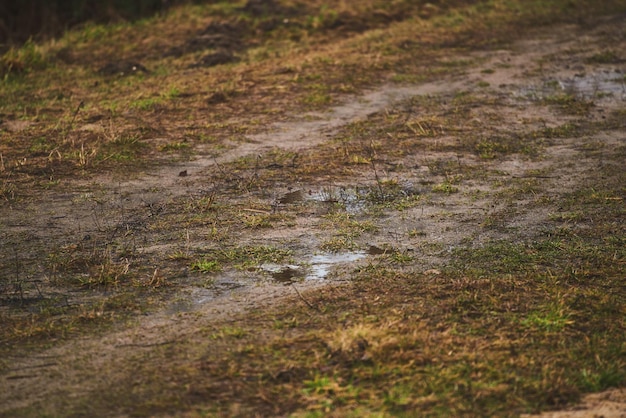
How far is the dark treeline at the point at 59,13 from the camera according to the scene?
14.0 m

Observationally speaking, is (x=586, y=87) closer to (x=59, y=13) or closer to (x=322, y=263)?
(x=322, y=263)

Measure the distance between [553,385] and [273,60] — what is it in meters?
8.25

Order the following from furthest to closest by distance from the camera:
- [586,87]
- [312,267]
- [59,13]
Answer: [59,13], [586,87], [312,267]

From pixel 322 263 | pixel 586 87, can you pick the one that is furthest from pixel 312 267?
pixel 586 87

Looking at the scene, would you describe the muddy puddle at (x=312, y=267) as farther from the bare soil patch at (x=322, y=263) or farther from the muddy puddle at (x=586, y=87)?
the muddy puddle at (x=586, y=87)

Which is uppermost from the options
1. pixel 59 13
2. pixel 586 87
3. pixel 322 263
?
pixel 322 263

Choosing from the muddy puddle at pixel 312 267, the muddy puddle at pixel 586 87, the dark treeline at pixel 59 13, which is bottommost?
the muddy puddle at pixel 586 87

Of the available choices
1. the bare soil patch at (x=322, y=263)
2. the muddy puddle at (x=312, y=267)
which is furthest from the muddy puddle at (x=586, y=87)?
the muddy puddle at (x=312, y=267)

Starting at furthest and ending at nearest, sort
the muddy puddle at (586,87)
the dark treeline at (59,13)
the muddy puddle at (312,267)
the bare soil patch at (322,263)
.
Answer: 1. the dark treeline at (59,13)
2. the muddy puddle at (586,87)
3. the muddy puddle at (312,267)
4. the bare soil patch at (322,263)

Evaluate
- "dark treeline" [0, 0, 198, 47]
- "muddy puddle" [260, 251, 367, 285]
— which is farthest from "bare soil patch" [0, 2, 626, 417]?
"dark treeline" [0, 0, 198, 47]

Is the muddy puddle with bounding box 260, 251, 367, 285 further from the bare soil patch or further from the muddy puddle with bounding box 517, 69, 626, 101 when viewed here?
the muddy puddle with bounding box 517, 69, 626, 101

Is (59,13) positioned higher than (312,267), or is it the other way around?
(312,267)

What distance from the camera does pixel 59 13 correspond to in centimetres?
1474

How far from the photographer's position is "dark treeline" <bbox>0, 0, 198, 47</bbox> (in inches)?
553
